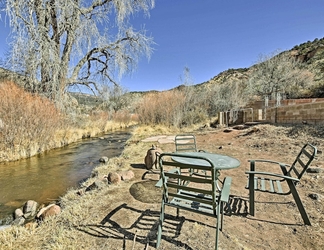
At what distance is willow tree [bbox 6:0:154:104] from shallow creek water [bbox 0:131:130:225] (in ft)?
11.4

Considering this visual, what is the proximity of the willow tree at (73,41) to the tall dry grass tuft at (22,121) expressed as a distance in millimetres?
1419

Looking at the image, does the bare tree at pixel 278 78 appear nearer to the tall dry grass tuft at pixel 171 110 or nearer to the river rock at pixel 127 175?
the tall dry grass tuft at pixel 171 110

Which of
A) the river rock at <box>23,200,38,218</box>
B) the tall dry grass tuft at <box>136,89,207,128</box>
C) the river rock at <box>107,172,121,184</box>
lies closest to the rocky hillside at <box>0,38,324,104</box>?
the tall dry grass tuft at <box>136,89,207,128</box>

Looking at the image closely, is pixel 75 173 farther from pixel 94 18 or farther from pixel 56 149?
pixel 94 18

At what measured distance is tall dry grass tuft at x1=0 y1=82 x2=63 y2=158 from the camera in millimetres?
5812

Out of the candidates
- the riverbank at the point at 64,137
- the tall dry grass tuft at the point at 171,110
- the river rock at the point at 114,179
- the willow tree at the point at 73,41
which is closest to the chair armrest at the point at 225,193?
the river rock at the point at 114,179

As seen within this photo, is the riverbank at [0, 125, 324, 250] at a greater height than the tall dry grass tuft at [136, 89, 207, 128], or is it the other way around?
the tall dry grass tuft at [136, 89, 207, 128]

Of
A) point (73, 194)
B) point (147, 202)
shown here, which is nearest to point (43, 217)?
point (73, 194)

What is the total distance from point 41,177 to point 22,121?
256 centimetres

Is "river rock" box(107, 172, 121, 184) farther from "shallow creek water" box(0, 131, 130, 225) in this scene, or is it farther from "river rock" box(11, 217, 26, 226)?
"river rock" box(11, 217, 26, 226)

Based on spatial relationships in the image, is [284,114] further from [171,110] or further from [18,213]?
[18,213]

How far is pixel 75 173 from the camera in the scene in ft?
16.4

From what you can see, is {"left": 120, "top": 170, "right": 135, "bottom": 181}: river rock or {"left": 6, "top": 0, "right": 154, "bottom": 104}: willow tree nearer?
{"left": 120, "top": 170, "right": 135, "bottom": 181}: river rock

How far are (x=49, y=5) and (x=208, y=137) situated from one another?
793 cm
